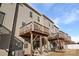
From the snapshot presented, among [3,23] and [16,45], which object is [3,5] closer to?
[3,23]

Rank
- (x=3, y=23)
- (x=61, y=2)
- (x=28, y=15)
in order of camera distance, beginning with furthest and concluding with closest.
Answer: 1. (x=28, y=15)
2. (x=3, y=23)
3. (x=61, y=2)

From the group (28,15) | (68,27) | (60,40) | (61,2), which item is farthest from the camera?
(60,40)

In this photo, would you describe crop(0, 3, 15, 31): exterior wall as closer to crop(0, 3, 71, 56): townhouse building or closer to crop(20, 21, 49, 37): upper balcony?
crop(0, 3, 71, 56): townhouse building

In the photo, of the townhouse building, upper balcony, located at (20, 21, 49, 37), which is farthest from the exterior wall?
upper balcony, located at (20, 21, 49, 37)

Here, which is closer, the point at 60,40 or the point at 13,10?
the point at 13,10

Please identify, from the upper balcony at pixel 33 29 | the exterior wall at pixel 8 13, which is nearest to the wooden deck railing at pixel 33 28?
the upper balcony at pixel 33 29

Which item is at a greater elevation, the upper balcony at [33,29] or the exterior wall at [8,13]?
the exterior wall at [8,13]

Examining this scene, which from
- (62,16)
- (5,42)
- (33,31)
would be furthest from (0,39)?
(62,16)

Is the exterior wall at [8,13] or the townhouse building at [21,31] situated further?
the exterior wall at [8,13]

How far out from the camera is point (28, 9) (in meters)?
16.0

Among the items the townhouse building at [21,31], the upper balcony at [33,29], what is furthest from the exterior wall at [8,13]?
the upper balcony at [33,29]

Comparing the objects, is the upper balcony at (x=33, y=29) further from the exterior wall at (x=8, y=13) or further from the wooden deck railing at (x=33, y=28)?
the exterior wall at (x=8, y=13)

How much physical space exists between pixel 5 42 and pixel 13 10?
2.98 m

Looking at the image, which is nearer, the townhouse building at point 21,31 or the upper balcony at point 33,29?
the townhouse building at point 21,31
